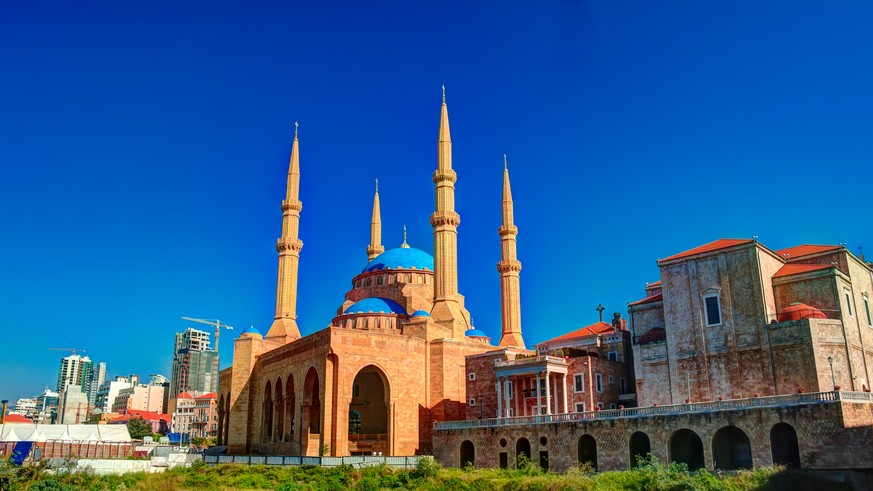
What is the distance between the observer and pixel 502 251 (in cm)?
5425

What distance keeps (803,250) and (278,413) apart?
32682 mm

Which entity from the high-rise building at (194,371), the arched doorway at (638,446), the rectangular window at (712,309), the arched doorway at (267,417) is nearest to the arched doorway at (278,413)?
the arched doorway at (267,417)

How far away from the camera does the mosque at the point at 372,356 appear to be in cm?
4112

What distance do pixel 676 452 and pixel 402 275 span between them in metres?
27.6

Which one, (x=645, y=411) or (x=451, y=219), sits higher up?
(x=451, y=219)

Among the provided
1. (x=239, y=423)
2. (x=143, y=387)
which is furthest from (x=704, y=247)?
(x=143, y=387)

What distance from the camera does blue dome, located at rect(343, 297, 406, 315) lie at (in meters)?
50.2

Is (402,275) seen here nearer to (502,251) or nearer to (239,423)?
(502,251)

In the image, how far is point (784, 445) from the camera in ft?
93.8

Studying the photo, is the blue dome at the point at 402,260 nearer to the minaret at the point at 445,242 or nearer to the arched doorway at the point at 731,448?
the minaret at the point at 445,242

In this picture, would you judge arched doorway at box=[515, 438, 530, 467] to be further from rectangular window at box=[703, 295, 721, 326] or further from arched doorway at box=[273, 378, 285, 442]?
arched doorway at box=[273, 378, 285, 442]

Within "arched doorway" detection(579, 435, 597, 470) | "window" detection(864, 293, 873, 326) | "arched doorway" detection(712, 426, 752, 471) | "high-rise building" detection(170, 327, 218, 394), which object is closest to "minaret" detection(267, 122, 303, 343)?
"arched doorway" detection(579, 435, 597, 470)

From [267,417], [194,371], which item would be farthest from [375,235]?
[194,371]

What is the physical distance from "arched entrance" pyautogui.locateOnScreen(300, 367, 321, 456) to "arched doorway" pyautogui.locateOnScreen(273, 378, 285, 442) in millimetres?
4566
